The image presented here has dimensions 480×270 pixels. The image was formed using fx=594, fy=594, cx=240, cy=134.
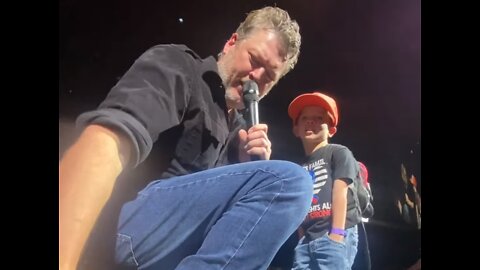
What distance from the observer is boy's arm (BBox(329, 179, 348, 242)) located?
1.37 m

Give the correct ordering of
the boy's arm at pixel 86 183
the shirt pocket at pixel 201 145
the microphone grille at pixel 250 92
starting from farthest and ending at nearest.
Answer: the microphone grille at pixel 250 92 → the shirt pocket at pixel 201 145 → the boy's arm at pixel 86 183

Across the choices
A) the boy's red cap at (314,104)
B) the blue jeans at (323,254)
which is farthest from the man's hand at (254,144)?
the blue jeans at (323,254)

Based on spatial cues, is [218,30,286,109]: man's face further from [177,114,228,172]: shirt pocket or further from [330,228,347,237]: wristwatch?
[330,228,347,237]: wristwatch

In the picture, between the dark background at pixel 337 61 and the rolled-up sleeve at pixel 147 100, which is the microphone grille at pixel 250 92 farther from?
the rolled-up sleeve at pixel 147 100

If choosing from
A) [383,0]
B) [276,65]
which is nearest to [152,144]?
[276,65]

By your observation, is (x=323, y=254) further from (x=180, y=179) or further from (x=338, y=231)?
(x=180, y=179)

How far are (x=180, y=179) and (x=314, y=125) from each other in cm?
39

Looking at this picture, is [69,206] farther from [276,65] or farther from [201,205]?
[276,65]

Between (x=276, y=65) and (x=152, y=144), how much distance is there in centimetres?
38

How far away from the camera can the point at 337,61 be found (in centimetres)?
146

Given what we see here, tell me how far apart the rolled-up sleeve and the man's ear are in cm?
12

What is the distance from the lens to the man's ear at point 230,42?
4.46 feet

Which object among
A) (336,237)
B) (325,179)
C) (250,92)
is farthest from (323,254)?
(250,92)
